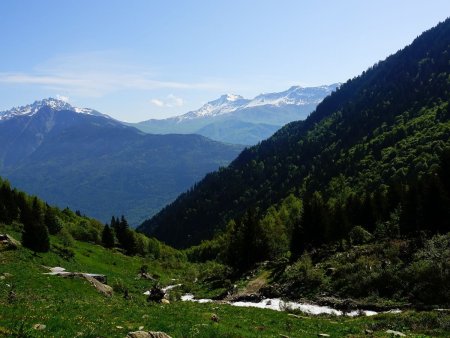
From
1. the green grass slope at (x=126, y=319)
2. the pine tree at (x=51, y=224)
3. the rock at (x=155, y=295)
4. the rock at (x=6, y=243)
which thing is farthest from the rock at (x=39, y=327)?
the pine tree at (x=51, y=224)

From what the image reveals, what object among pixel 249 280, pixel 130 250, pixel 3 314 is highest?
pixel 3 314

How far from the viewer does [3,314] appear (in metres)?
23.3

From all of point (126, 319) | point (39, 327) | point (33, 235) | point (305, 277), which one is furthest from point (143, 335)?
point (33, 235)

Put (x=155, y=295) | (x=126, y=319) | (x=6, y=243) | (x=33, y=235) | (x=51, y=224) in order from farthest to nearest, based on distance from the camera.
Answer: (x=51, y=224) < (x=33, y=235) < (x=6, y=243) < (x=155, y=295) < (x=126, y=319)

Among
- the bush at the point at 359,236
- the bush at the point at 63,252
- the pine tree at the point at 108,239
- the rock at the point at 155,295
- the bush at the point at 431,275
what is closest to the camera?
the bush at the point at 431,275

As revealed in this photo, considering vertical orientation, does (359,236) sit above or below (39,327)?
below

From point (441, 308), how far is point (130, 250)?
100m


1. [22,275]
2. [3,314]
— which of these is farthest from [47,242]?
[3,314]

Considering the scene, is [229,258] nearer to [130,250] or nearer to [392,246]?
[392,246]

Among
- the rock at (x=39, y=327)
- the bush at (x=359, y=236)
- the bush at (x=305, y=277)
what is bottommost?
the bush at (x=305, y=277)

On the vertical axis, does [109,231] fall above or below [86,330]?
below

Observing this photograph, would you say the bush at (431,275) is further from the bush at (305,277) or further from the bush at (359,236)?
the bush at (359,236)

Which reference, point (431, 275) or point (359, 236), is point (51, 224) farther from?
point (431, 275)

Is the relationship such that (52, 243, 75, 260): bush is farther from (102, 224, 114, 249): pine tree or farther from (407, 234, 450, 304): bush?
(407, 234, 450, 304): bush
